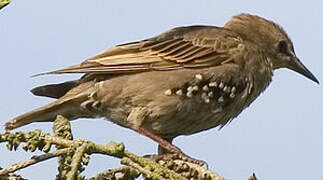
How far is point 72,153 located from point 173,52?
3.78 meters

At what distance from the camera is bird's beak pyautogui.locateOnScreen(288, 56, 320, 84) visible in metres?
7.29

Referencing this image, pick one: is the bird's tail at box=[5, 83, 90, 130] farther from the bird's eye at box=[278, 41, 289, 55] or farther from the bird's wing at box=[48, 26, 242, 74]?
the bird's eye at box=[278, 41, 289, 55]

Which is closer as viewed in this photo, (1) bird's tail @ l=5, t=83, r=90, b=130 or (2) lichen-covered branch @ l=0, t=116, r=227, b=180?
(2) lichen-covered branch @ l=0, t=116, r=227, b=180

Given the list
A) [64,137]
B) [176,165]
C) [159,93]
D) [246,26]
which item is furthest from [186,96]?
[64,137]

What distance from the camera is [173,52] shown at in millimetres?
6316

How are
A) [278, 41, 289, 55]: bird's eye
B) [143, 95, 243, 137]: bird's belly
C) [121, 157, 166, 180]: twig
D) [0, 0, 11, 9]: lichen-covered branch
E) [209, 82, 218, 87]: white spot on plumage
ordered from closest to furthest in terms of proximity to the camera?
[0, 0, 11, 9]: lichen-covered branch, [121, 157, 166, 180]: twig, [143, 95, 243, 137]: bird's belly, [209, 82, 218, 87]: white spot on plumage, [278, 41, 289, 55]: bird's eye

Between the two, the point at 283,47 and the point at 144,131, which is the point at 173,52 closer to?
the point at 144,131

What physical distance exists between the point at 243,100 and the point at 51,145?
145 inches

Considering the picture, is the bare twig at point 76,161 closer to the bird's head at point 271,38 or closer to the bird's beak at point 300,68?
the bird's head at point 271,38

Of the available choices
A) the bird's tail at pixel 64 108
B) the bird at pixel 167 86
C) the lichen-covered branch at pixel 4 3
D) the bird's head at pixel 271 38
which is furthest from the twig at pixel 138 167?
the bird's head at pixel 271 38

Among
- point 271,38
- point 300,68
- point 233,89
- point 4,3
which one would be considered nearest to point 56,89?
point 233,89

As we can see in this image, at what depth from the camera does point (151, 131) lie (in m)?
5.79

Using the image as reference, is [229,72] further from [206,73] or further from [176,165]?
[176,165]

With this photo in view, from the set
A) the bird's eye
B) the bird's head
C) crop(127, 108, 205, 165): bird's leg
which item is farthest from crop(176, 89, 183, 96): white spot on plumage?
the bird's eye
